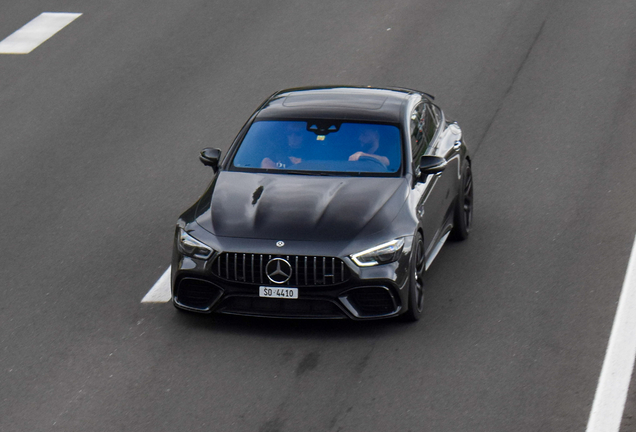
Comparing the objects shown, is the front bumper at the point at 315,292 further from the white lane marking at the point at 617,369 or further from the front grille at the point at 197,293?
the white lane marking at the point at 617,369

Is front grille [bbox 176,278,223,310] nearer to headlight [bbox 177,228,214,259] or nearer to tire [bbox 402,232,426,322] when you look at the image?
headlight [bbox 177,228,214,259]

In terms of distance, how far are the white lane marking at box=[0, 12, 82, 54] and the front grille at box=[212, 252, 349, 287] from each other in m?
10.8

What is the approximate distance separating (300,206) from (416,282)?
1.17 meters

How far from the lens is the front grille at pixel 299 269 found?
28.1 feet

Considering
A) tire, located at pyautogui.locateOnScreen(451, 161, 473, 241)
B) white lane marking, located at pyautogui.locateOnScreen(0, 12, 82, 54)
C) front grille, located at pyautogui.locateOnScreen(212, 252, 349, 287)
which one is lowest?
white lane marking, located at pyautogui.locateOnScreen(0, 12, 82, 54)

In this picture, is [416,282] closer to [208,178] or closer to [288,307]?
[288,307]

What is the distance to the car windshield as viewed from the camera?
9.74 m

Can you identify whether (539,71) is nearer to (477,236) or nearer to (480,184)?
(480,184)

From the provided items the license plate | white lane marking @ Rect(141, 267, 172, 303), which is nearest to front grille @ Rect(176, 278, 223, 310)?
the license plate

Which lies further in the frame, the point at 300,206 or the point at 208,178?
the point at 208,178

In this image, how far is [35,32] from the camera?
755 inches

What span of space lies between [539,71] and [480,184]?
4.34m

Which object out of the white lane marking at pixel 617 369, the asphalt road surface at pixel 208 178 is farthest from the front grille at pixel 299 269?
the white lane marking at pixel 617 369

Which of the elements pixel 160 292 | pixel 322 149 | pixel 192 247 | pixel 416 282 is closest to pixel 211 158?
pixel 322 149
